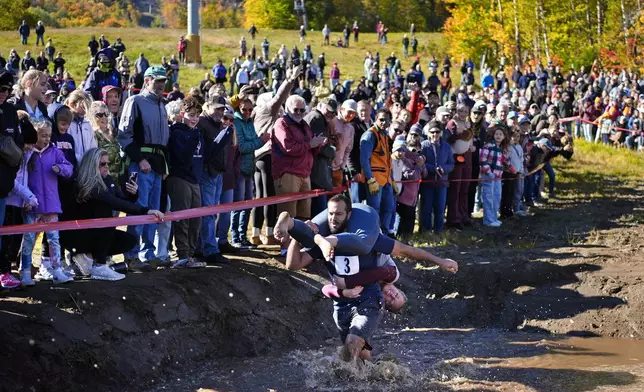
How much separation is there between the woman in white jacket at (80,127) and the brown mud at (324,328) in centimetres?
152

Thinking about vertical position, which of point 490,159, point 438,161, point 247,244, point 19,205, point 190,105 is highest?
point 190,105

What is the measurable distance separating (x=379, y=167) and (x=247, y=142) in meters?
2.56

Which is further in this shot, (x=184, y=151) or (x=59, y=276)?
(x=184, y=151)

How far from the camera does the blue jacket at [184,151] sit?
11414 mm

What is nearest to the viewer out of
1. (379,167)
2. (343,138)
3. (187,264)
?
(187,264)

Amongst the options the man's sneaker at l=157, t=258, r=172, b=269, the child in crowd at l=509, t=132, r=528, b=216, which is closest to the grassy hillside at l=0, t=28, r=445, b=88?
the child in crowd at l=509, t=132, r=528, b=216

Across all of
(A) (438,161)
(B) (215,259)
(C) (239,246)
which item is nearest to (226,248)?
(C) (239,246)

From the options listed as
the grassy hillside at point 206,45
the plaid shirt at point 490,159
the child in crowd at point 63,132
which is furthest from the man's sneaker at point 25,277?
the grassy hillside at point 206,45

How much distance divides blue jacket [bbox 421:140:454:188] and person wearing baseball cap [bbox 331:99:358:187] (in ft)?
6.45

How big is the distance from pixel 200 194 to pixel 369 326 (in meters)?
3.14

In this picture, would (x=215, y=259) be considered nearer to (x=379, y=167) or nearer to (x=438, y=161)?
(x=379, y=167)

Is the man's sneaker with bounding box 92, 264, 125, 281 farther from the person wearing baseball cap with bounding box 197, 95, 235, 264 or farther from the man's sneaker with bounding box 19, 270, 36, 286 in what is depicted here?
the person wearing baseball cap with bounding box 197, 95, 235, 264

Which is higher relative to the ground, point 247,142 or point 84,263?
point 247,142

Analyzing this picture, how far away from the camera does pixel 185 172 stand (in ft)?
37.7
